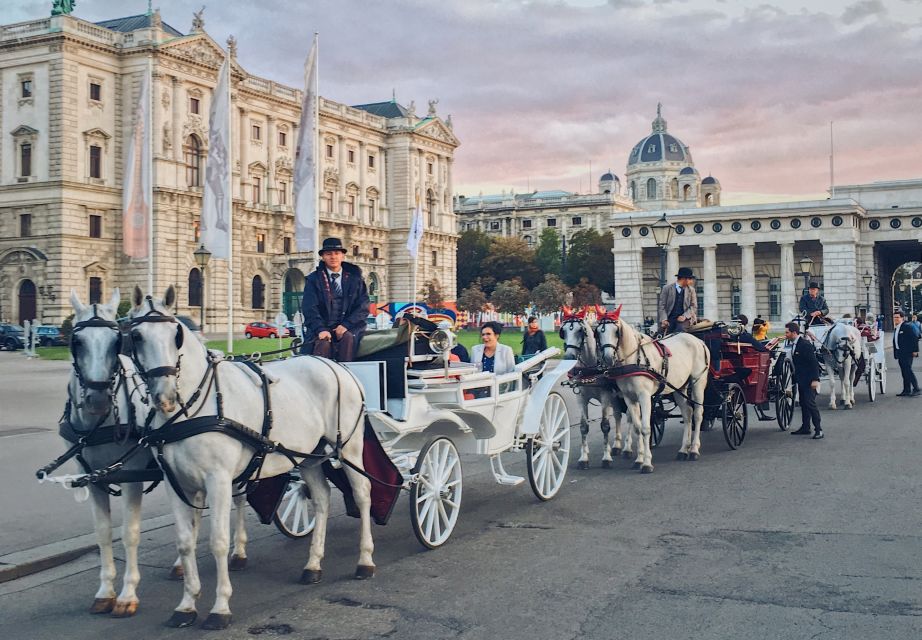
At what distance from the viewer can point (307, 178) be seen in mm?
24938

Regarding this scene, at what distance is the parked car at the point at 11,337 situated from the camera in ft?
147

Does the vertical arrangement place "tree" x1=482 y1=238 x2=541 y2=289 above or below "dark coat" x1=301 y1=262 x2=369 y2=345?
above

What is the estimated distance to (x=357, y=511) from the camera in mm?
7312

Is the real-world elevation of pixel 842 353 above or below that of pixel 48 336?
below

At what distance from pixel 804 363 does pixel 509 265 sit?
87949 mm

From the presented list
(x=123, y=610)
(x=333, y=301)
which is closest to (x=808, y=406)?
→ (x=333, y=301)

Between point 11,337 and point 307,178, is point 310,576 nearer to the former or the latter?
point 307,178

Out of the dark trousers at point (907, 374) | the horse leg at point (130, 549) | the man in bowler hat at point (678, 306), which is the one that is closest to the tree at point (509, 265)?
the dark trousers at point (907, 374)

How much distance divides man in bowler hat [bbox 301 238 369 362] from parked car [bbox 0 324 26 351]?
41.6 metres

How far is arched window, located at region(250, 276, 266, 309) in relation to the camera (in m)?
69.6

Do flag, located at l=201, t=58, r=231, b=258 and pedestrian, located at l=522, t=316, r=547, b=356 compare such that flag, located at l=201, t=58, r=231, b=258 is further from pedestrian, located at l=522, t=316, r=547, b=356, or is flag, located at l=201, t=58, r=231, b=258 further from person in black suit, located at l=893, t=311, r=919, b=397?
person in black suit, located at l=893, t=311, r=919, b=397

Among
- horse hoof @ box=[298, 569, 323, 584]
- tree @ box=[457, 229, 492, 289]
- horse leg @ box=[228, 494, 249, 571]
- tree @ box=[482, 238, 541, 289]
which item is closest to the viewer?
horse hoof @ box=[298, 569, 323, 584]

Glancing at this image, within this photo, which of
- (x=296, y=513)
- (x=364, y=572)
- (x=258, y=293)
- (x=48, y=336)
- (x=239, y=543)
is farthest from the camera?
(x=258, y=293)

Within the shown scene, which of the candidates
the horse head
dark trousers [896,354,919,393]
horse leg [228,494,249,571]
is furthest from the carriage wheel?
dark trousers [896,354,919,393]
